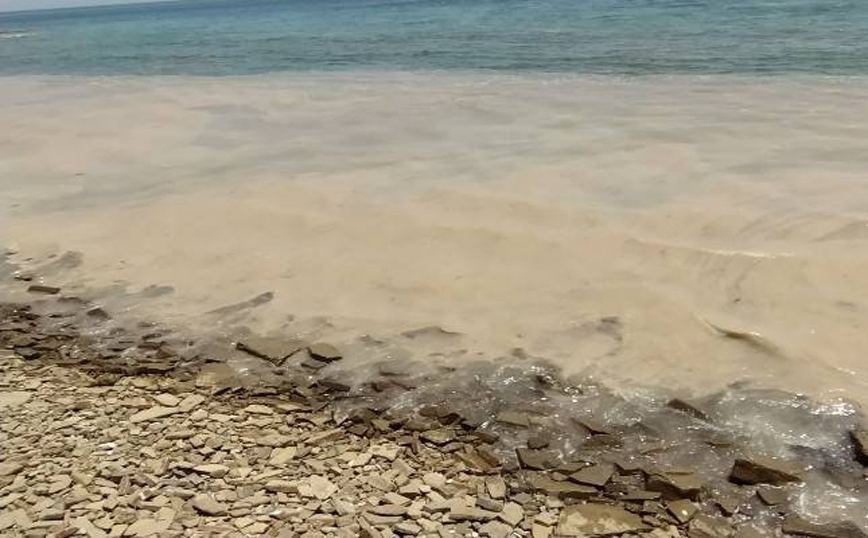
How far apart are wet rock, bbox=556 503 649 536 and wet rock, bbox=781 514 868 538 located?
66cm

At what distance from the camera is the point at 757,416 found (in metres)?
4.37

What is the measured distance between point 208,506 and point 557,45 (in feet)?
67.0

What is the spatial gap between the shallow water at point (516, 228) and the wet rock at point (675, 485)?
36.9 inches

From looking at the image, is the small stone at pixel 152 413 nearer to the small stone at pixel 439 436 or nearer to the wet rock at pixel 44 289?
the small stone at pixel 439 436

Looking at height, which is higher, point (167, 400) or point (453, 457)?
point (167, 400)

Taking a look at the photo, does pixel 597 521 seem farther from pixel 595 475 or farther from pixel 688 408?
pixel 688 408

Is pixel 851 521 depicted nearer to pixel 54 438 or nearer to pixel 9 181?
pixel 54 438

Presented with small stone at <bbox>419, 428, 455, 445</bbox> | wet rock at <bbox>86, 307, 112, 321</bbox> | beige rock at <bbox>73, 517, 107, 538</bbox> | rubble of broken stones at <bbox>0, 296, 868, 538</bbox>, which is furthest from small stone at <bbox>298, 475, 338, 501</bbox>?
wet rock at <bbox>86, 307, 112, 321</bbox>

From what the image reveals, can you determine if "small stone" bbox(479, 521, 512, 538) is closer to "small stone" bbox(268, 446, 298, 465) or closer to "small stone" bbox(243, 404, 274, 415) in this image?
"small stone" bbox(268, 446, 298, 465)

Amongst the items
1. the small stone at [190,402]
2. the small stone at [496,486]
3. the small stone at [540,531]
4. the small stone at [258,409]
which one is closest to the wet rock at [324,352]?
the small stone at [258,409]

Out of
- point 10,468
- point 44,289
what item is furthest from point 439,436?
point 44,289

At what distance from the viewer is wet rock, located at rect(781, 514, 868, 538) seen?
3.48 meters

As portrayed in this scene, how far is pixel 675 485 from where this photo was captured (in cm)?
380

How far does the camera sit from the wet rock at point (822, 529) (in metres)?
3.48
